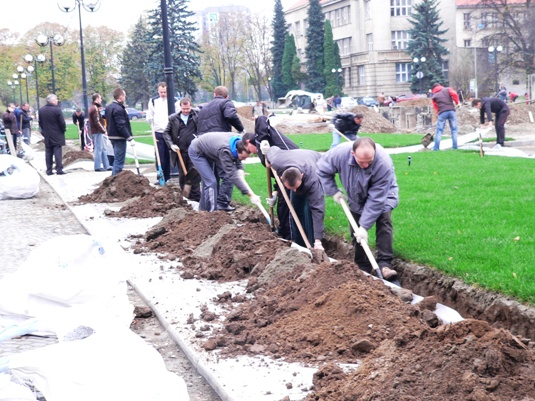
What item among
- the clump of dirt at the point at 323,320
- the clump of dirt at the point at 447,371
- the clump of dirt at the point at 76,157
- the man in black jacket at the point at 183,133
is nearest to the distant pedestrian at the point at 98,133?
the clump of dirt at the point at 76,157

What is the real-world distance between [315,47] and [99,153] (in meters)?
65.8

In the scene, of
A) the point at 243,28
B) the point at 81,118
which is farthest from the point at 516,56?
the point at 81,118

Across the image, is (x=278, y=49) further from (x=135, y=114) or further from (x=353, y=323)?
(x=353, y=323)

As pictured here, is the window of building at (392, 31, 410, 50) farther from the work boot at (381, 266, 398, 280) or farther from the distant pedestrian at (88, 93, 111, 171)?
the work boot at (381, 266, 398, 280)

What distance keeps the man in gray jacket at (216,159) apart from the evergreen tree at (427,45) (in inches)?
2427

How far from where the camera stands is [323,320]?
5586 mm

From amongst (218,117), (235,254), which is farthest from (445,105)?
(235,254)

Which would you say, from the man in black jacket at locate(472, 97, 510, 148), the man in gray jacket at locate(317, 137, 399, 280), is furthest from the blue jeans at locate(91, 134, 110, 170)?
the man in gray jacket at locate(317, 137, 399, 280)

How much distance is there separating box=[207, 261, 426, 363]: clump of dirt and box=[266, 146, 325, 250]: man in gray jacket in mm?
1672

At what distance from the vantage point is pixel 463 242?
26.1 ft

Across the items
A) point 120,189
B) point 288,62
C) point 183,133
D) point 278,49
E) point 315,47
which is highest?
point 278,49

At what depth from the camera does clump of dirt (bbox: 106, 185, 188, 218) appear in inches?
487

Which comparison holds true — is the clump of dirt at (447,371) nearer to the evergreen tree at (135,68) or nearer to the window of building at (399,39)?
the evergreen tree at (135,68)

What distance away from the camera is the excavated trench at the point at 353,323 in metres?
3.99
